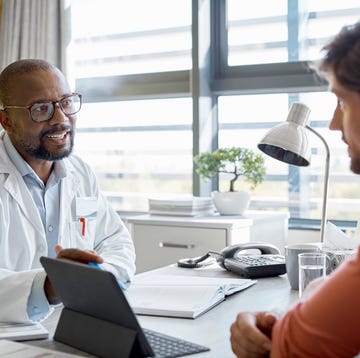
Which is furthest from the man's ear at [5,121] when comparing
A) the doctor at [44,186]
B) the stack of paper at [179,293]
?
the stack of paper at [179,293]

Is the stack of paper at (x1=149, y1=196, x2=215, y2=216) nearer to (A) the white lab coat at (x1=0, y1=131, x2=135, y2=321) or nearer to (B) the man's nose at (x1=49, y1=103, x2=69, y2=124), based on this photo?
(A) the white lab coat at (x1=0, y1=131, x2=135, y2=321)

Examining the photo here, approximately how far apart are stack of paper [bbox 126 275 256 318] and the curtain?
2.61 m

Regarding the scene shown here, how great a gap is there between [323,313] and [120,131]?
350cm

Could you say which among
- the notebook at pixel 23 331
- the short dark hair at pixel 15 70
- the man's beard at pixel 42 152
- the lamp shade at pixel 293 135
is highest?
the short dark hair at pixel 15 70

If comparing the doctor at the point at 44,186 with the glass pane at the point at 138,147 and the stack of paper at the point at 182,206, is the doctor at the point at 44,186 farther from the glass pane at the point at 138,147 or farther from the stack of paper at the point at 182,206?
the glass pane at the point at 138,147

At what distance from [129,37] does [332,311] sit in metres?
3.58

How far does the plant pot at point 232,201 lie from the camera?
11.5 ft

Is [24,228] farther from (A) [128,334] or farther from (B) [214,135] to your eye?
(B) [214,135]

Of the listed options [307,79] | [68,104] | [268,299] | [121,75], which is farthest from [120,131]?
[268,299]

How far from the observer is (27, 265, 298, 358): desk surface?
4.57 ft

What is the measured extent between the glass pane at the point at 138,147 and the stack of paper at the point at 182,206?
0.61 m

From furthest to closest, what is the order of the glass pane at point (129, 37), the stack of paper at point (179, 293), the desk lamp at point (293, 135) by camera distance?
the glass pane at point (129, 37)
the desk lamp at point (293, 135)
the stack of paper at point (179, 293)

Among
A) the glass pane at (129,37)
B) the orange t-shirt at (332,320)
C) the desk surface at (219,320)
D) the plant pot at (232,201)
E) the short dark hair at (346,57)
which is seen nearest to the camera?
the orange t-shirt at (332,320)

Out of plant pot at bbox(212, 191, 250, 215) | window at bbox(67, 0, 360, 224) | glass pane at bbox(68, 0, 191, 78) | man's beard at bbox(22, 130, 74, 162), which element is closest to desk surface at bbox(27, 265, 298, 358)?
man's beard at bbox(22, 130, 74, 162)
